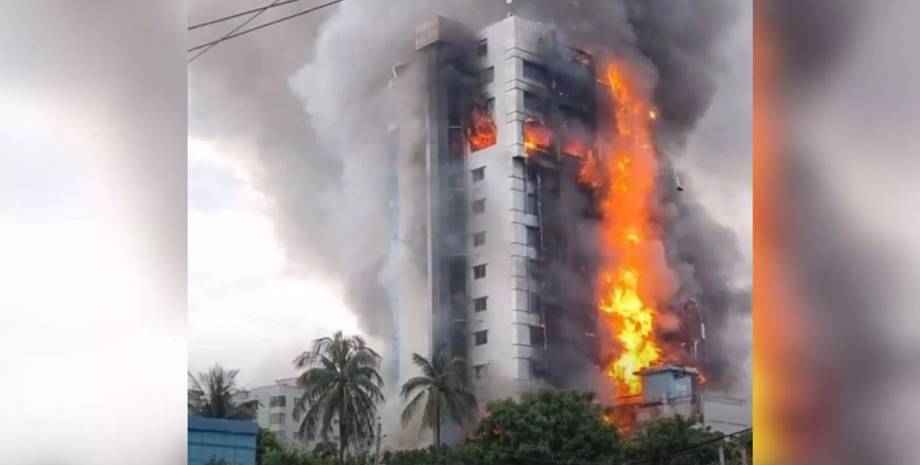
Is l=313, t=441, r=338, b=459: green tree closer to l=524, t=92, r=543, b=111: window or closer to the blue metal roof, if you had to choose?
the blue metal roof

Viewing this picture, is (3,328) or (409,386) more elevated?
(3,328)

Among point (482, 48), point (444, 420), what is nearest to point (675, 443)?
point (444, 420)

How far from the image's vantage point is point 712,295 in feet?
7.55

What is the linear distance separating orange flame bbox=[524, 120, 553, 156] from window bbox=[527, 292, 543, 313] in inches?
14.1

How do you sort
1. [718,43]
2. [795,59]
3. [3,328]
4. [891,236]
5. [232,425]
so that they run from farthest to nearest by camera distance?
[232,425]
[3,328]
[718,43]
[795,59]
[891,236]

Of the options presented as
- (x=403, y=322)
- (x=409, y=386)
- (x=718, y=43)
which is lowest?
(x=409, y=386)

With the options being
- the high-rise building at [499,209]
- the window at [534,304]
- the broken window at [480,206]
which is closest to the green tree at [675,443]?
the high-rise building at [499,209]

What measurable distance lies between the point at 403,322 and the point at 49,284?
0.92 metres

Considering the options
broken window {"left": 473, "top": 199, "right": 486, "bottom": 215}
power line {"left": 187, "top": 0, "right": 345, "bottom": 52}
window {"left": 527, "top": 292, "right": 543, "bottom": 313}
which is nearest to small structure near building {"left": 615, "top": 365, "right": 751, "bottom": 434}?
window {"left": 527, "top": 292, "right": 543, "bottom": 313}

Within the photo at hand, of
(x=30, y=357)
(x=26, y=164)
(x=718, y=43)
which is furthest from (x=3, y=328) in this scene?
(x=718, y=43)

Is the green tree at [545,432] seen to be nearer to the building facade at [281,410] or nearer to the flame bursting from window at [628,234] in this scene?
the flame bursting from window at [628,234]

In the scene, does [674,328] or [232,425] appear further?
[232,425]

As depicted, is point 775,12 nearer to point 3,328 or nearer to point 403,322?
point 403,322

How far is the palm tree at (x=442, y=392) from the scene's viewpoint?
2527mm
